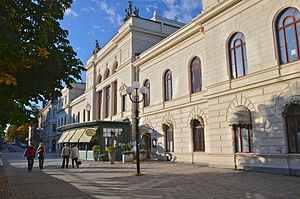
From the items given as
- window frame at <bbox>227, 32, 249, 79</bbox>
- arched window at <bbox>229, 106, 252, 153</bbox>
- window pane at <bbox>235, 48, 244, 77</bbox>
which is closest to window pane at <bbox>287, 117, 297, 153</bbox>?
arched window at <bbox>229, 106, 252, 153</bbox>

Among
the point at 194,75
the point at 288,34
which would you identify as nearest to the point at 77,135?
the point at 194,75

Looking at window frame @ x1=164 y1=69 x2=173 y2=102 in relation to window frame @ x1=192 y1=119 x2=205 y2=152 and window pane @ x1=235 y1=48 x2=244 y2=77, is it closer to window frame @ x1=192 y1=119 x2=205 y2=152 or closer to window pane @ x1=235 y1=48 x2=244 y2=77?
window frame @ x1=192 y1=119 x2=205 y2=152

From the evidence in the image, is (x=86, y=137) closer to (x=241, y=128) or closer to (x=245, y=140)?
(x=241, y=128)

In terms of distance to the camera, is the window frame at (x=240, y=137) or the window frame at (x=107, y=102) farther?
the window frame at (x=107, y=102)

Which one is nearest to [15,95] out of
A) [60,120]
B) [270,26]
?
[270,26]

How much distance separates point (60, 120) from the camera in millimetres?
61531

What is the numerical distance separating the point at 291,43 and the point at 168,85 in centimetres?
1146

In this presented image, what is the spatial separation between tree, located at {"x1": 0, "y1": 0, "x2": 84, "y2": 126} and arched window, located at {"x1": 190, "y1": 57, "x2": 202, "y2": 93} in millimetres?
12178

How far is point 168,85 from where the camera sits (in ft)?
Result: 74.7

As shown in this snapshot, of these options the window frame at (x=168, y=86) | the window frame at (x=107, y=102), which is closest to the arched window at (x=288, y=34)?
the window frame at (x=168, y=86)

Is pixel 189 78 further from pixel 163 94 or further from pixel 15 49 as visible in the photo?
pixel 15 49

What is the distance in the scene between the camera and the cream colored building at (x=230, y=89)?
1248 cm

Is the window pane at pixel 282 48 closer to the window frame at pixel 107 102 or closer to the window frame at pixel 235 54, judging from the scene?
the window frame at pixel 235 54

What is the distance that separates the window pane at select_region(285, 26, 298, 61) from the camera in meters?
12.4
